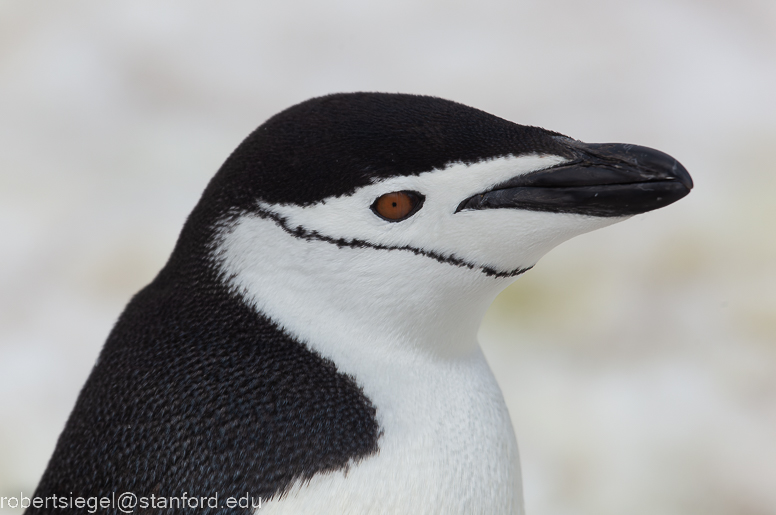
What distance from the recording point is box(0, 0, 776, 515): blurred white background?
162cm

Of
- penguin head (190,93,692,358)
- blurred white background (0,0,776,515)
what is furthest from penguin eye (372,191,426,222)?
blurred white background (0,0,776,515)

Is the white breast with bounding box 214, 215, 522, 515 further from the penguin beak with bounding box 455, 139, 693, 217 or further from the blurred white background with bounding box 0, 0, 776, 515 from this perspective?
the blurred white background with bounding box 0, 0, 776, 515

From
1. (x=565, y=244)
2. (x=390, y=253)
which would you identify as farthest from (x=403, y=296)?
(x=565, y=244)

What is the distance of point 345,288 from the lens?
71cm

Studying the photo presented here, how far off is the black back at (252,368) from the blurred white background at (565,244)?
3.18 feet

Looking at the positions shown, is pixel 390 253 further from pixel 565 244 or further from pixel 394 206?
pixel 565 244

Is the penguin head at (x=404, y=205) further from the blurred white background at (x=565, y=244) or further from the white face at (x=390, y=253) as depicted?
the blurred white background at (x=565, y=244)

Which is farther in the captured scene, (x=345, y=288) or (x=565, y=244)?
(x=565, y=244)

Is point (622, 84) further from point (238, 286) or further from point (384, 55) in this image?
point (238, 286)

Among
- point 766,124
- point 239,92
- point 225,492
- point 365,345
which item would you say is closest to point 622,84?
point 766,124

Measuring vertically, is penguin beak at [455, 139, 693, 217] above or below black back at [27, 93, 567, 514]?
above

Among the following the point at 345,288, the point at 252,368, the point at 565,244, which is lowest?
the point at 252,368

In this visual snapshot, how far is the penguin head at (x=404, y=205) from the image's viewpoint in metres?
0.68

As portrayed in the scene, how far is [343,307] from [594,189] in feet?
0.84
